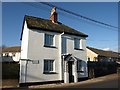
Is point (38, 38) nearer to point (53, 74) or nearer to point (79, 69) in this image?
point (53, 74)

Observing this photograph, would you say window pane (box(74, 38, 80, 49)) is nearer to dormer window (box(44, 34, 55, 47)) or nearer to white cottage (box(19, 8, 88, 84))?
white cottage (box(19, 8, 88, 84))

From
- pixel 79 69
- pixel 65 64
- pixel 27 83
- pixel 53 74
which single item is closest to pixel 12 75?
pixel 27 83

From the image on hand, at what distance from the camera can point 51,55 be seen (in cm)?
2114

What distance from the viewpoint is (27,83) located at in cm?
1872

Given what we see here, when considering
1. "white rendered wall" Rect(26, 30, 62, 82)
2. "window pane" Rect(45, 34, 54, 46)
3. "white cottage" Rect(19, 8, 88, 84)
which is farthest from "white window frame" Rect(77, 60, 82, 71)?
"window pane" Rect(45, 34, 54, 46)

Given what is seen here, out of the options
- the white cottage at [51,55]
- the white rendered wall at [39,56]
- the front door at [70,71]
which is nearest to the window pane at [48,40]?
the white cottage at [51,55]

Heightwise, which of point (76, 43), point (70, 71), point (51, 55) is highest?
point (76, 43)

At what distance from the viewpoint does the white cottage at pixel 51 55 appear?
19.4 m

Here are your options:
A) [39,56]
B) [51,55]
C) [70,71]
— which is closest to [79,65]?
[70,71]

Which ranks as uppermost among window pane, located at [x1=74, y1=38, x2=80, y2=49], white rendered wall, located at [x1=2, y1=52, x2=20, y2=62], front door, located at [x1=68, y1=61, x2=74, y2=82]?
window pane, located at [x1=74, y1=38, x2=80, y2=49]

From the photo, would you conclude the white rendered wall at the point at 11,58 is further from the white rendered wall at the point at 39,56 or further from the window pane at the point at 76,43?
the window pane at the point at 76,43

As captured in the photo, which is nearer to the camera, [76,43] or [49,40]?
[49,40]

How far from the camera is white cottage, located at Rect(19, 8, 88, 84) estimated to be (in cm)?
1936

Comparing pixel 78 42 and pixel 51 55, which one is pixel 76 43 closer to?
pixel 78 42
